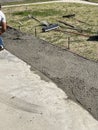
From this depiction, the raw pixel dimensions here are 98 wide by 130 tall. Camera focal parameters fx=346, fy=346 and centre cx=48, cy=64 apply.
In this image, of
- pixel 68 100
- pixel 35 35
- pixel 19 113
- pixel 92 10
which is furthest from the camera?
pixel 92 10

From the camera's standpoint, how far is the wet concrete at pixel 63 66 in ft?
36.3

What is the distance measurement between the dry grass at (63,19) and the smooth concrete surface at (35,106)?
3353 mm

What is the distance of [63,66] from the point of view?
13.5 m

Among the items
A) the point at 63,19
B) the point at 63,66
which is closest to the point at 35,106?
the point at 63,66

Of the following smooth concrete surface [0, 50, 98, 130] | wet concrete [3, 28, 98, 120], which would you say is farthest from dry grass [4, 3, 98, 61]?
smooth concrete surface [0, 50, 98, 130]

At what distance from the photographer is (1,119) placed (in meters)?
9.79

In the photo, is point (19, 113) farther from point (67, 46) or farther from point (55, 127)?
point (67, 46)

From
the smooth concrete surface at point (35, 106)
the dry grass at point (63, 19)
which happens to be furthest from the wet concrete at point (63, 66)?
the dry grass at point (63, 19)

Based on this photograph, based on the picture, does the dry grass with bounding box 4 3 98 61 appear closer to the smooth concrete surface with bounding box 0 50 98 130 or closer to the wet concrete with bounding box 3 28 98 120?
the wet concrete with bounding box 3 28 98 120

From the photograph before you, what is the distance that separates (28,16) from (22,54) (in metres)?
8.03

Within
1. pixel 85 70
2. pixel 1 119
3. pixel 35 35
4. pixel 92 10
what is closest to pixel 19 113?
pixel 1 119

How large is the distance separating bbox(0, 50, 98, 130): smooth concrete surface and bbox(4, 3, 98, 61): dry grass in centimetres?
335

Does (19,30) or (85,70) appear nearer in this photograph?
(85,70)

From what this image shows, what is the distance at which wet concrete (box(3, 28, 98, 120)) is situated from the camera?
11055 mm
